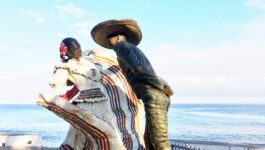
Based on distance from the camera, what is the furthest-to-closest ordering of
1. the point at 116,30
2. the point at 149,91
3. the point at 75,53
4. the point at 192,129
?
the point at 192,129
the point at 75,53
the point at 116,30
the point at 149,91

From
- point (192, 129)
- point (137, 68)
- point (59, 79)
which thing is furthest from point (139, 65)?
point (192, 129)

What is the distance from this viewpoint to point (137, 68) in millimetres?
3238

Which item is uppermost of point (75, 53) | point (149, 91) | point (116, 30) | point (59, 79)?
point (116, 30)

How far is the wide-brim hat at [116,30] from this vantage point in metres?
4.22

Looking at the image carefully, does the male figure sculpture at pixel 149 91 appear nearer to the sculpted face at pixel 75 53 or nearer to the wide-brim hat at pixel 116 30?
the wide-brim hat at pixel 116 30

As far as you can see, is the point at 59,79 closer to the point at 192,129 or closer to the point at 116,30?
the point at 116,30

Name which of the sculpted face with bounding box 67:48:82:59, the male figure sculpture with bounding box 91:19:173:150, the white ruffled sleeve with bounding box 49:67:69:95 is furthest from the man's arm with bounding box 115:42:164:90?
the sculpted face with bounding box 67:48:82:59

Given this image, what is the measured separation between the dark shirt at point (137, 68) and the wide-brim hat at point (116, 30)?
2.79 feet

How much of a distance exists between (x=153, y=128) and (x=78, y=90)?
1.79 m

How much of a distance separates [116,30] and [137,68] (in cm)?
131

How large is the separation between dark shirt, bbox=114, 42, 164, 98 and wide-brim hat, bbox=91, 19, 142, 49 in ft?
2.79

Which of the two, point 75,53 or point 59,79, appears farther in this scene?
point 75,53

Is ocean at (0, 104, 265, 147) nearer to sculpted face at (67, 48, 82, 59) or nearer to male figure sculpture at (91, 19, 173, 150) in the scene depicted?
sculpted face at (67, 48, 82, 59)

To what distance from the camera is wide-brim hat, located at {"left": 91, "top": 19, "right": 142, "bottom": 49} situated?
422 centimetres
